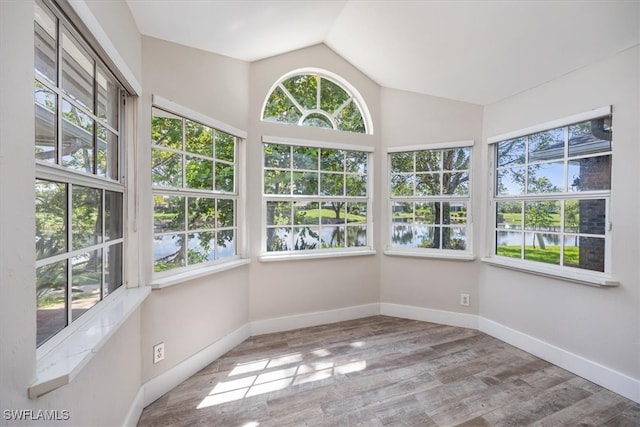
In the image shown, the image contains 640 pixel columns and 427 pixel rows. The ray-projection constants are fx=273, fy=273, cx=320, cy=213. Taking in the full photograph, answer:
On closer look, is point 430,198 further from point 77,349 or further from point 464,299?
point 77,349

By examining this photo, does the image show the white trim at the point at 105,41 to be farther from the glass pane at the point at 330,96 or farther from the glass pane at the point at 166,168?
the glass pane at the point at 330,96

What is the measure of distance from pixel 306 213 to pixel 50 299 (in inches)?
88.7

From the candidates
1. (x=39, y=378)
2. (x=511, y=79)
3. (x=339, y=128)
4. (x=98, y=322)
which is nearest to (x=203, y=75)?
(x=339, y=128)

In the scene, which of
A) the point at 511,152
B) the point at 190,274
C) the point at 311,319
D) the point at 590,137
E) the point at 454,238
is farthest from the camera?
the point at 454,238

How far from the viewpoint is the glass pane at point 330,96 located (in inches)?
126

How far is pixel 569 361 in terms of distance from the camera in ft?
7.35

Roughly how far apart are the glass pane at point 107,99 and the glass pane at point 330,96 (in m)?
2.07

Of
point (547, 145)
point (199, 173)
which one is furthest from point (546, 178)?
point (199, 173)

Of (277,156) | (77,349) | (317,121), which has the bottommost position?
(77,349)

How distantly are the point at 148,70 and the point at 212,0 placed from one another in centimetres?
63

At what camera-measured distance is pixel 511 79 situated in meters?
2.52

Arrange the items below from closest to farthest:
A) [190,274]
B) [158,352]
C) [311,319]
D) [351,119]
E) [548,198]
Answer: [158,352], [190,274], [548,198], [311,319], [351,119]

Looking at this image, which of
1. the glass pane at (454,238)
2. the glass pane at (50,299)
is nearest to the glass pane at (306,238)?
the glass pane at (454,238)

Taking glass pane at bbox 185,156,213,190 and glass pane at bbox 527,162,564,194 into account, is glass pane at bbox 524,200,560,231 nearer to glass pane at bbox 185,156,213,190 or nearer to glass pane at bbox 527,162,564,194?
glass pane at bbox 527,162,564,194
